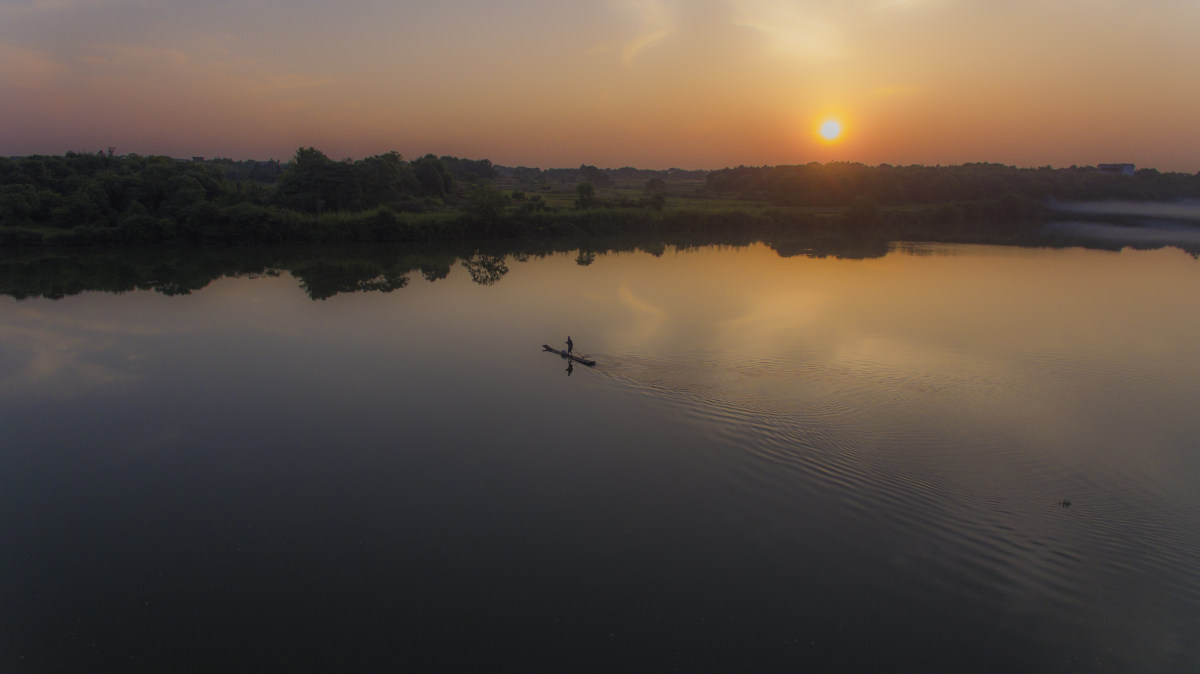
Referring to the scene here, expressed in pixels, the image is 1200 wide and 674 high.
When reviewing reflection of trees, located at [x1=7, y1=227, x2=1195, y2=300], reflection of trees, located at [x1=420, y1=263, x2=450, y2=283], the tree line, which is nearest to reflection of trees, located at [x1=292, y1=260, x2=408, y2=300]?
reflection of trees, located at [x1=7, y1=227, x2=1195, y2=300]

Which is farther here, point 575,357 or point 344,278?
point 344,278

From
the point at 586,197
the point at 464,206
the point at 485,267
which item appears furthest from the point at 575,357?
the point at 586,197

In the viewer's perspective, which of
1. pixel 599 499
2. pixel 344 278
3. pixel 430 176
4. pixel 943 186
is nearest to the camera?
pixel 599 499

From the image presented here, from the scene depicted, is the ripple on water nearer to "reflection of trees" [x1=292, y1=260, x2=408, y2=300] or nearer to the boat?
the boat

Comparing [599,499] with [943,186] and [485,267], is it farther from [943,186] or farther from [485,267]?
[943,186]

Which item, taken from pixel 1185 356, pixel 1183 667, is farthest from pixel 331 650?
pixel 1185 356

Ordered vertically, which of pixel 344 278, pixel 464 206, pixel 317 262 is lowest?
pixel 344 278

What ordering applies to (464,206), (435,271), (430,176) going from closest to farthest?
(435,271)
(464,206)
(430,176)
